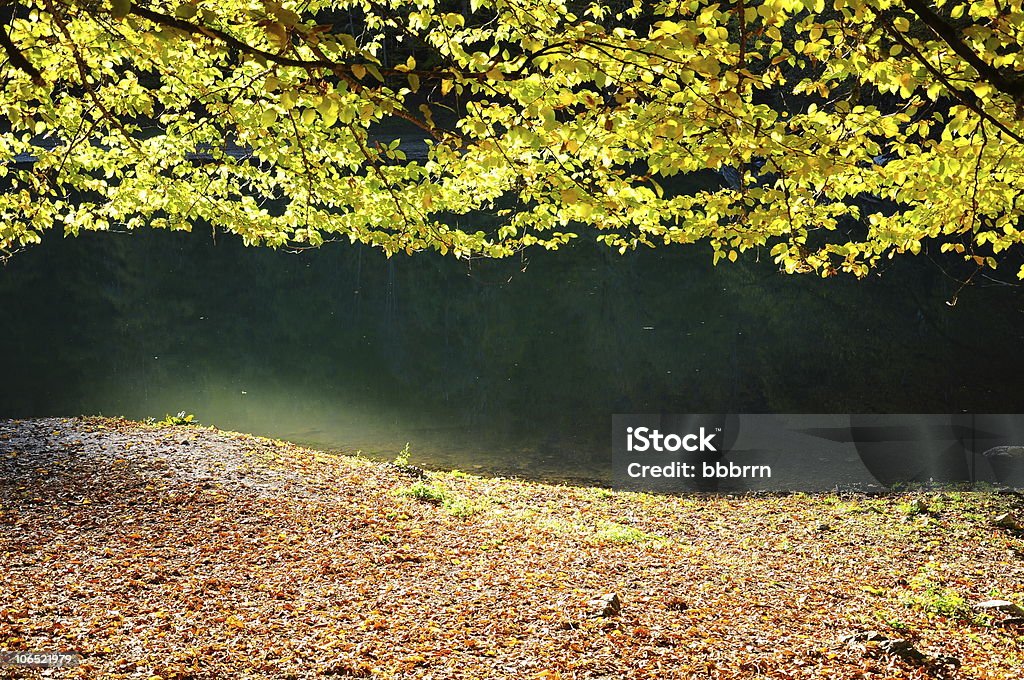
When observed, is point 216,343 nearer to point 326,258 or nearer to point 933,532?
point 326,258

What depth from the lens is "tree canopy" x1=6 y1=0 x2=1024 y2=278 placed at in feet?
15.0

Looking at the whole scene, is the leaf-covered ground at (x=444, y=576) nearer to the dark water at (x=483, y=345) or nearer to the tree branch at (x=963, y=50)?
the tree branch at (x=963, y=50)

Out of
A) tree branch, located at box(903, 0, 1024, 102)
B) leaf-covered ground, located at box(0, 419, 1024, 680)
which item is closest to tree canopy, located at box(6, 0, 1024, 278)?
tree branch, located at box(903, 0, 1024, 102)

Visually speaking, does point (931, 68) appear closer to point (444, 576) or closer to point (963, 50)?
point (963, 50)

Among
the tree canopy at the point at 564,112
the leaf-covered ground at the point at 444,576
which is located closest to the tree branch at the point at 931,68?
the tree canopy at the point at 564,112

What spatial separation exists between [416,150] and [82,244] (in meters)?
14.7

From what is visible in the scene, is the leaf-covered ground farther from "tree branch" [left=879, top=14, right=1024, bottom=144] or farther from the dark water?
the dark water

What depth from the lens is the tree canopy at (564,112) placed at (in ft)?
15.0

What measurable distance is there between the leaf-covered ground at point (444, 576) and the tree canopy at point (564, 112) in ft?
7.67

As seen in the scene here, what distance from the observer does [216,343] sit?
64.0ft

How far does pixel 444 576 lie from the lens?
581 cm

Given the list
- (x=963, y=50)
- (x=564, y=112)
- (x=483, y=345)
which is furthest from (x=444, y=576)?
(x=483, y=345)

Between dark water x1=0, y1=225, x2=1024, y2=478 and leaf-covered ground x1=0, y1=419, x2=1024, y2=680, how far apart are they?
142 inches

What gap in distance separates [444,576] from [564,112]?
4.08 metres
